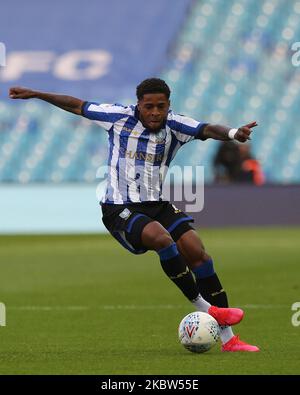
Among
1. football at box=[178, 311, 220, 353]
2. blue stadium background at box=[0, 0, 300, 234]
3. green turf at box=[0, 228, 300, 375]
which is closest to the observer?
green turf at box=[0, 228, 300, 375]

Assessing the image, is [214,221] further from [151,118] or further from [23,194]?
[151,118]

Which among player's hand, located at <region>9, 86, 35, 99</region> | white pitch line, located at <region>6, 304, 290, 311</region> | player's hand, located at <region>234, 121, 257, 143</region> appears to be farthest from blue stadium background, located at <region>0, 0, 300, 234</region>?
player's hand, located at <region>234, 121, 257, 143</region>

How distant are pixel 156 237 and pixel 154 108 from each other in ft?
2.93

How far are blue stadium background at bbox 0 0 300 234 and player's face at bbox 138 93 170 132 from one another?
16760mm

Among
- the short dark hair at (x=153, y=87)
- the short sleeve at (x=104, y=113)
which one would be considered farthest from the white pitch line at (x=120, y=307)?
the short dark hair at (x=153, y=87)

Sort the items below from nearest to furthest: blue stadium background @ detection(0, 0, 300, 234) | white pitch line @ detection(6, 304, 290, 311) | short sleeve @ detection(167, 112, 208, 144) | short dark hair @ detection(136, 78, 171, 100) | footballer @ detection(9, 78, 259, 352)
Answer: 1. footballer @ detection(9, 78, 259, 352)
2. short dark hair @ detection(136, 78, 171, 100)
3. short sleeve @ detection(167, 112, 208, 144)
4. white pitch line @ detection(6, 304, 290, 311)
5. blue stadium background @ detection(0, 0, 300, 234)

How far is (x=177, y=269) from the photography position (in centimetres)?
723

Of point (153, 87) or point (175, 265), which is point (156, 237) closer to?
point (175, 265)

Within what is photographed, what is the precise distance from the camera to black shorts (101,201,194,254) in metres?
7.32

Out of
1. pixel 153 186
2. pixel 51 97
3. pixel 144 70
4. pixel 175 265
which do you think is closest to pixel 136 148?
pixel 153 186

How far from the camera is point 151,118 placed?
7.41 metres

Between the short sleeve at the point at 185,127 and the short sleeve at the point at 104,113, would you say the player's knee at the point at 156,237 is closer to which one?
the short sleeve at the point at 185,127

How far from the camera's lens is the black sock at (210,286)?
7375 millimetres

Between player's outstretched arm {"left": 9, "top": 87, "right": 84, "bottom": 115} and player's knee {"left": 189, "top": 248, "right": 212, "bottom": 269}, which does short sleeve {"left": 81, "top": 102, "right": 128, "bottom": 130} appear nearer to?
player's outstretched arm {"left": 9, "top": 87, "right": 84, "bottom": 115}
